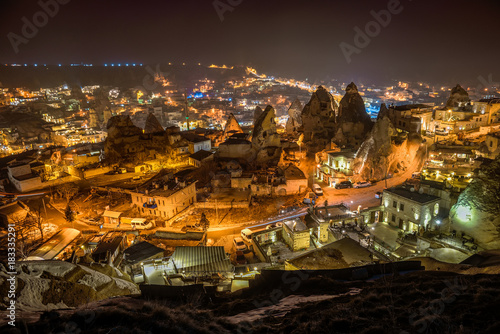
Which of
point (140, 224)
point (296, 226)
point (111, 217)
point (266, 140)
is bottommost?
point (140, 224)

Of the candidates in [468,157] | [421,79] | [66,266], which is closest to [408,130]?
[468,157]

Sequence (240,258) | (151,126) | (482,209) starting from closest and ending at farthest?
(482,209) → (240,258) → (151,126)

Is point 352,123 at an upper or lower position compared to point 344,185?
upper

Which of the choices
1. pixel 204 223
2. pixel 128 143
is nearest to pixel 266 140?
pixel 204 223

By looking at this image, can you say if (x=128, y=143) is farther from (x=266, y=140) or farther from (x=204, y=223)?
(x=204, y=223)

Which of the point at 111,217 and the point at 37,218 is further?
the point at 111,217

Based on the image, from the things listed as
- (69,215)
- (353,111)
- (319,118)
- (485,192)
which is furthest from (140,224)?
(353,111)

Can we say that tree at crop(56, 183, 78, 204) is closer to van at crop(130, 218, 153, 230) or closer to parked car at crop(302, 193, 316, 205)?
van at crop(130, 218, 153, 230)

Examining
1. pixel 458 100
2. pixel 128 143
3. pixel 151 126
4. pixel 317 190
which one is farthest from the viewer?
pixel 151 126
